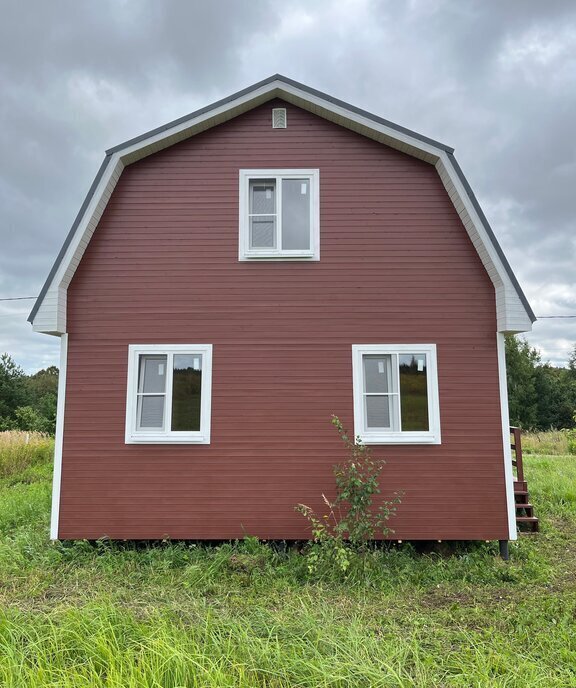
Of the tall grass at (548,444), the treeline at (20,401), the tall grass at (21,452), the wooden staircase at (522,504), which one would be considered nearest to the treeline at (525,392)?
the treeline at (20,401)

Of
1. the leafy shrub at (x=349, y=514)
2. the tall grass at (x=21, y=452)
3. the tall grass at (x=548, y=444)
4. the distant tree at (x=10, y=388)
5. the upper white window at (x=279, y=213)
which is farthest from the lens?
the distant tree at (x=10, y=388)

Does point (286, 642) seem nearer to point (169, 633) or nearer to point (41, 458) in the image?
point (169, 633)

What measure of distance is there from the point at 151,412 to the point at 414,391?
153 inches

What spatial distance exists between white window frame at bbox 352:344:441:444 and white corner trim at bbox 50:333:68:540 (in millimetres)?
4283

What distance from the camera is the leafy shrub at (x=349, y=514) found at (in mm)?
5445

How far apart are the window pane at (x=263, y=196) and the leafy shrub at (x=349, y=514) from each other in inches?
132

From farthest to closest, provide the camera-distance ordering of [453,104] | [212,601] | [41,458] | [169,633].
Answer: [41,458], [453,104], [212,601], [169,633]

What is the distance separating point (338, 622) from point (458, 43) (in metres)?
11.0

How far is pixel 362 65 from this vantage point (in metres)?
10.2

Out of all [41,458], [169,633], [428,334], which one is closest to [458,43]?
[428,334]

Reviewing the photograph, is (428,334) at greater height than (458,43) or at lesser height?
lesser

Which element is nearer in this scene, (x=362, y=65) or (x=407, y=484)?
(x=407, y=484)

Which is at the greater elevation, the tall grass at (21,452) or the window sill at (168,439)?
the window sill at (168,439)

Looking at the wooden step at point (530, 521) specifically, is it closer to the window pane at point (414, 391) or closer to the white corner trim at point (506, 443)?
the white corner trim at point (506, 443)
